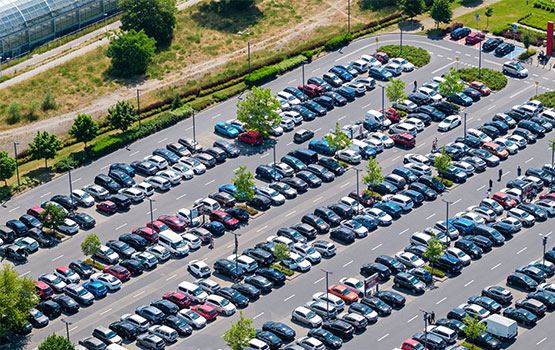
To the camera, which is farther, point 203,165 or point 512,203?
point 203,165

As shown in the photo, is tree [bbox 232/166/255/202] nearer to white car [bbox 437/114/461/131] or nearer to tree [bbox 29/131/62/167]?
tree [bbox 29/131/62/167]

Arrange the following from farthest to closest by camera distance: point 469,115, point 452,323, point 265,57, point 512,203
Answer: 1. point 265,57
2. point 469,115
3. point 512,203
4. point 452,323

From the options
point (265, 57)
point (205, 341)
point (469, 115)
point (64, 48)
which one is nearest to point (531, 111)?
point (469, 115)

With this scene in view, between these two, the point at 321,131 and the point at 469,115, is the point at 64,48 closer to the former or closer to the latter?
the point at 321,131

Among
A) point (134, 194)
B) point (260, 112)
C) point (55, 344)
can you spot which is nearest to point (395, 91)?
point (260, 112)

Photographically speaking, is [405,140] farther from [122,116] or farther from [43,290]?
[43,290]

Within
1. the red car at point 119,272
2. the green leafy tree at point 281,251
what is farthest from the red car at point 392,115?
the red car at point 119,272

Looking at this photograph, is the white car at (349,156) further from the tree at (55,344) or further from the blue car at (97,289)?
the tree at (55,344)
